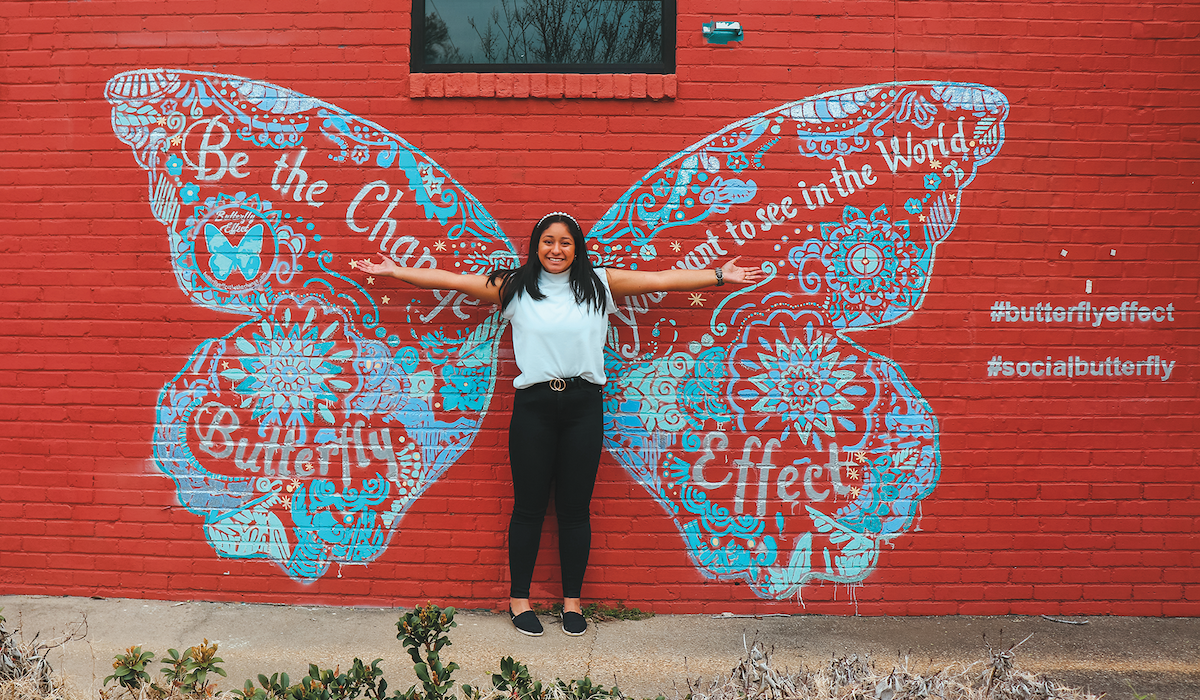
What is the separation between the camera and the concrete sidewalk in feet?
11.2

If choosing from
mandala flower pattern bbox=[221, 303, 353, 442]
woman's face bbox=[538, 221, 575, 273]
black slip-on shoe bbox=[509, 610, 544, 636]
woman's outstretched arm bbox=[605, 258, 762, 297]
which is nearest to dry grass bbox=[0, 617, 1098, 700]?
black slip-on shoe bbox=[509, 610, 544, 636]

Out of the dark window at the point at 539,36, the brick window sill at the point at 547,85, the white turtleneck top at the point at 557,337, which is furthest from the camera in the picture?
the dark window at the point at 539,36

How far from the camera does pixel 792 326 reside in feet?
13.0

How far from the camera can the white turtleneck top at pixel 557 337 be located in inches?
143

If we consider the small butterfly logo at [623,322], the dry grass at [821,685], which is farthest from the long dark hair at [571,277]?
the dry grass at [821,685]

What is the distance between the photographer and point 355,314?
13.1ft

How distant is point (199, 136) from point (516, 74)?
1.61 metres

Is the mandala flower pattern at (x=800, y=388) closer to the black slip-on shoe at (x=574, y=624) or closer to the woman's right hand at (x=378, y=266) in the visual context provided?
the black slip-on shoe at (x=574, y=624)

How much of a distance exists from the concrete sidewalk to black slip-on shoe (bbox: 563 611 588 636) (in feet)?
0.14

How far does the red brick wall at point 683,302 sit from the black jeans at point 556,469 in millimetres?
195

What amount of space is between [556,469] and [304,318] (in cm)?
146

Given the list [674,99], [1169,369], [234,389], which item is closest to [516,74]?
[674,99]

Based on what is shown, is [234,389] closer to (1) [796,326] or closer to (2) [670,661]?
(2) [670,661]

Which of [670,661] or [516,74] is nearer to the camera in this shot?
[670,661]
